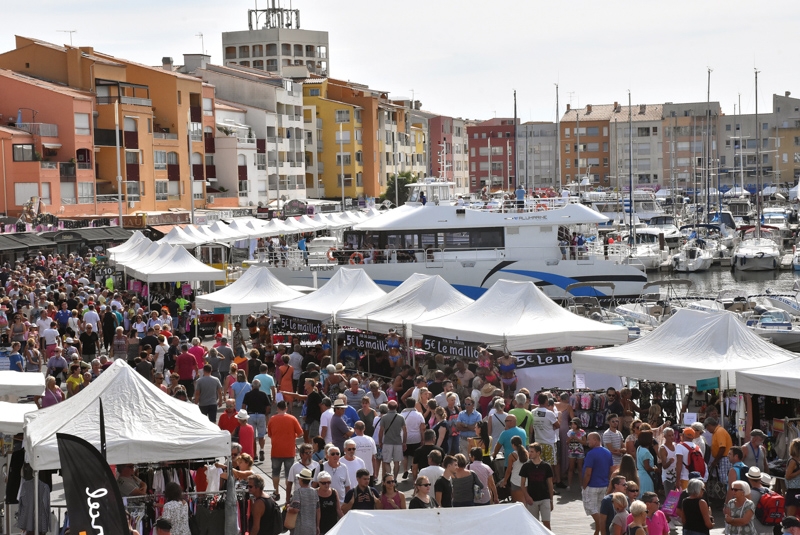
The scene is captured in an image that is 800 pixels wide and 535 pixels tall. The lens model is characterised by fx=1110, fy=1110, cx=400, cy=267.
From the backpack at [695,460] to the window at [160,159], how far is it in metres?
63.5

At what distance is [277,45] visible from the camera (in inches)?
5241

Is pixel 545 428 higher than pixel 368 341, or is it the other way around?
pixel 368 341

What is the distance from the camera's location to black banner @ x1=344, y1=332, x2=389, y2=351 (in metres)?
20.4

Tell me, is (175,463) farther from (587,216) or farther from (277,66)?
(277,66)

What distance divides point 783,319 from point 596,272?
8.29 m

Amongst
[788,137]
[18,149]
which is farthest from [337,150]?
[788,137]

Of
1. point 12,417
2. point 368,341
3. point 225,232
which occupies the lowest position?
point 368,341

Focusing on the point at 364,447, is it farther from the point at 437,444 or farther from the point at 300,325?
the point at 300,325

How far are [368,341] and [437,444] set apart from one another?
6954 mm

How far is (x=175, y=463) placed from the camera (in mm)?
11781

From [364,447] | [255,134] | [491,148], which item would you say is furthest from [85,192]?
[491,148]

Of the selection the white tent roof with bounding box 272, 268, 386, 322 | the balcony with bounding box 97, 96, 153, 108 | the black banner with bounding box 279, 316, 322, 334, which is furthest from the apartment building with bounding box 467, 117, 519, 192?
the black banner with bounding box 279, 316, 322, 334

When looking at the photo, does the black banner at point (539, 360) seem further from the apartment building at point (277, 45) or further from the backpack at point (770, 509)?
the apartment building at point (277, 45)

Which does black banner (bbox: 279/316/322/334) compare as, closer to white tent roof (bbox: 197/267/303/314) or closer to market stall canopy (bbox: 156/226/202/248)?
white tent roof (bbox: 197/267/303/314)
